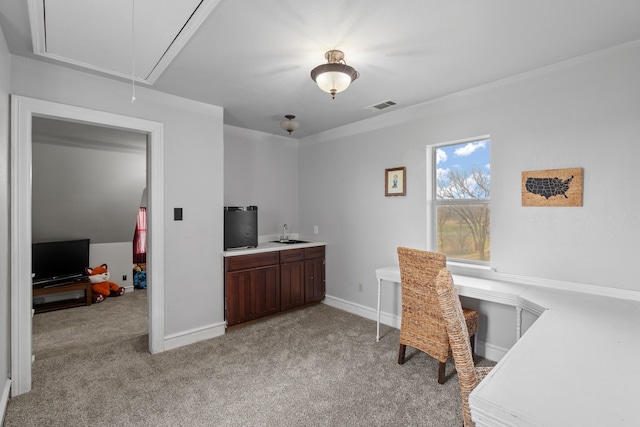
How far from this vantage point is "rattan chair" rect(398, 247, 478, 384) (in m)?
2.41

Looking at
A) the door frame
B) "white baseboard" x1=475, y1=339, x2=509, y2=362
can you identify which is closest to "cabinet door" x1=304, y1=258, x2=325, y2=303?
"white baseboard" x1=475, y1=339, x2=509, y2=362

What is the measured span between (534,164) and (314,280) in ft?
9.65

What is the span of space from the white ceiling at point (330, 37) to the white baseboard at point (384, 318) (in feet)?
7.94

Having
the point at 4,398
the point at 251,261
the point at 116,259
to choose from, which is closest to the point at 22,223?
the point at 4,398

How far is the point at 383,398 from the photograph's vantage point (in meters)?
2.24

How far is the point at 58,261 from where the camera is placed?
4.57 meters

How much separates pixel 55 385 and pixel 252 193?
283 centimetres

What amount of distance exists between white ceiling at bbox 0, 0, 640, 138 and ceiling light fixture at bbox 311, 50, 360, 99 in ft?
0.26

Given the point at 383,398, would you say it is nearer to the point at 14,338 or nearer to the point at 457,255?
the point at 457,255

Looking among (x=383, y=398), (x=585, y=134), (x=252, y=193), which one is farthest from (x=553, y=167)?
(x=252, y=193)

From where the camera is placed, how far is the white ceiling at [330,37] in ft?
5.68

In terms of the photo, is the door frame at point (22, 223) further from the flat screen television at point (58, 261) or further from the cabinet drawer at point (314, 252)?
the cabinet drawer at point (314, 252)

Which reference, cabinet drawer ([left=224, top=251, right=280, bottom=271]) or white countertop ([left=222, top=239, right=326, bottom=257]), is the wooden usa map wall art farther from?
cabinet drawer ([left=224, top=251, right=280, bottom=271])

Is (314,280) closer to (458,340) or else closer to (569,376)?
(458,340)
